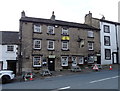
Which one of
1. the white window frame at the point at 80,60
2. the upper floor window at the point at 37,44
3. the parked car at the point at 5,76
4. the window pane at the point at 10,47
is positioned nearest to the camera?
the parked car at the point at 5,76

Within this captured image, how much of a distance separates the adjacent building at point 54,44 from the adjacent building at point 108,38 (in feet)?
4.29

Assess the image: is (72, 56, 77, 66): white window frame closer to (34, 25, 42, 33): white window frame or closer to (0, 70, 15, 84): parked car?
(34, 25, 42, 33): white window frame

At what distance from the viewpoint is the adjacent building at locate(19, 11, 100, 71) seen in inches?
844

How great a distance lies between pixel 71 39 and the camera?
24859mm

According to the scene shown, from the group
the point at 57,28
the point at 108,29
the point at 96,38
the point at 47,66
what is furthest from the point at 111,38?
the point at 47,66

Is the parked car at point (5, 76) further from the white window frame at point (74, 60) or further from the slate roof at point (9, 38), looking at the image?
the white window frame at point (74, 60)

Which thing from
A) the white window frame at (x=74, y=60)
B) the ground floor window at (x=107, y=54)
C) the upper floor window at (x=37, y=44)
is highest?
the upper floor window at (x=37, y=44)

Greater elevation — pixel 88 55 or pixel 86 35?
pixel 86 35

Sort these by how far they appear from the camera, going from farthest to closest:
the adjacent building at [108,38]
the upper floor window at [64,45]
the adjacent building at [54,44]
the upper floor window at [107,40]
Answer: the upper floor window at [107,40] → the adjacent building at [108,38] → the upper floor window at [64,45] → the adjacent building at [54,44]

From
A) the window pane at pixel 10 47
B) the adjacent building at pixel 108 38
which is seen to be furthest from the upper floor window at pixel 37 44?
the adjacent building at pixel 108 38

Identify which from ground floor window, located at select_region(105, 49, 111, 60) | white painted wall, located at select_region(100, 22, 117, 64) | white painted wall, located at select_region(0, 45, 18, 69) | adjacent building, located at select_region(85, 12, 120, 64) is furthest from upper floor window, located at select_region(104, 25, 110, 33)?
white painted wall, located at select_region(0, 45, 18, 69)

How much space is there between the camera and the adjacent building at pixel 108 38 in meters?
27.8

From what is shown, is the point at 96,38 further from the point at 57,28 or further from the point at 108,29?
the point at 57,28

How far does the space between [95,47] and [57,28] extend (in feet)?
29.8
